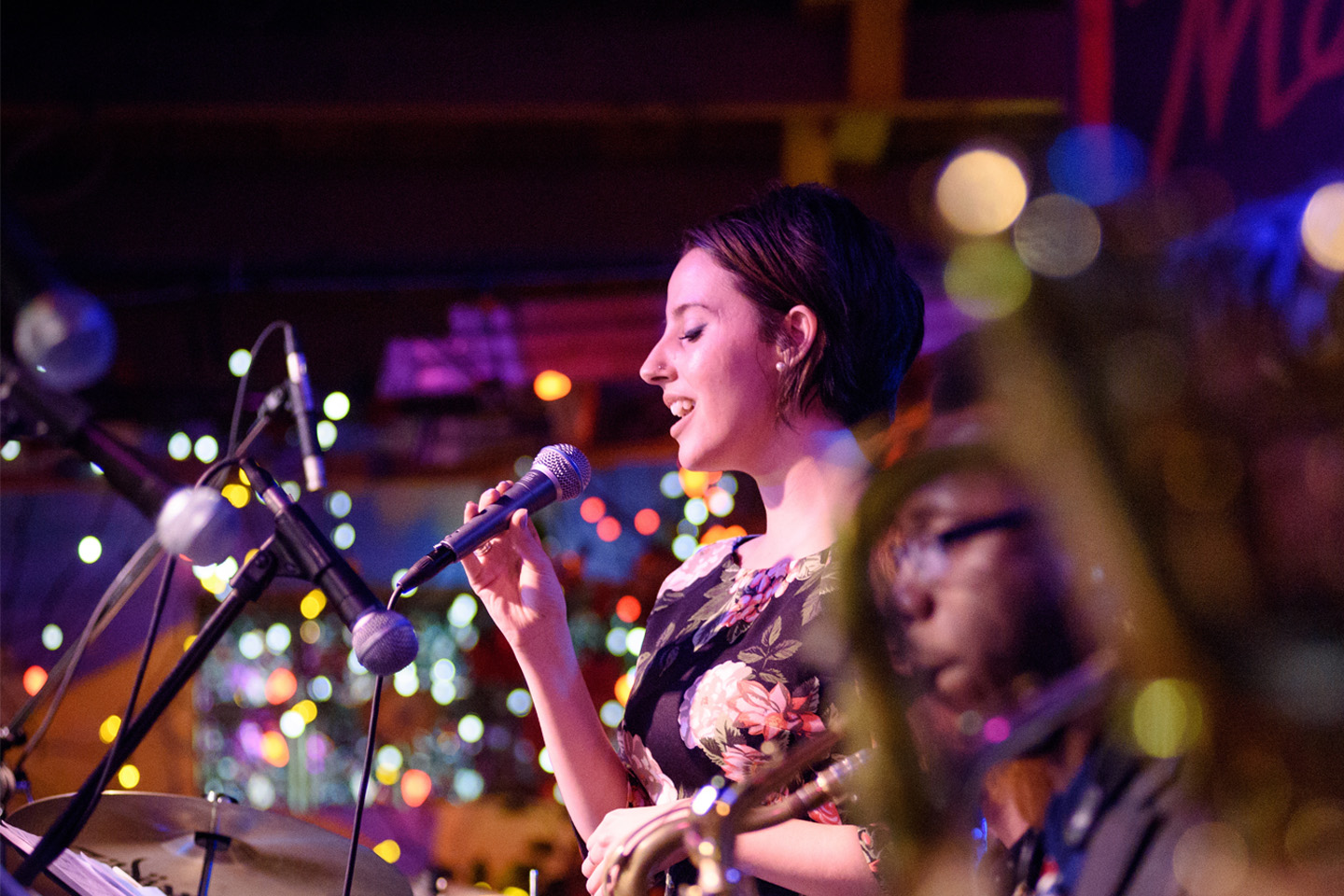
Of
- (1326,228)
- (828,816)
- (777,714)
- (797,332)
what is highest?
(797,332)

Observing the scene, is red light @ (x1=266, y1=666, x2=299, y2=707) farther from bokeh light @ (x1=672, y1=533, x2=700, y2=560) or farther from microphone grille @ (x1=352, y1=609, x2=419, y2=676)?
microphone grille @ (x1=352, y1=609, x2=419, y2=676)

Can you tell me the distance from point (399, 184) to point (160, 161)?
80 cm

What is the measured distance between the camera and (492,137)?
3.48m

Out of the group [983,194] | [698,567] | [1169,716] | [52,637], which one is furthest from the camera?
[52,637]

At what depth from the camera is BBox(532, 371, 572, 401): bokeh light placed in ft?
12.8

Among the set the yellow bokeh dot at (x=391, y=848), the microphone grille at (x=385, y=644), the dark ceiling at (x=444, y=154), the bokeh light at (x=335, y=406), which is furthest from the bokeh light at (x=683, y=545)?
the microphone grille at (x=385, y=644)

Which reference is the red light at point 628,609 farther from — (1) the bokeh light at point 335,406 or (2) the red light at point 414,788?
(1) the bokeh light at point 335,406

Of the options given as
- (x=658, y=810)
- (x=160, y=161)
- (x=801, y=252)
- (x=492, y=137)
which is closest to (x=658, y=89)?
(x=492, y=137)

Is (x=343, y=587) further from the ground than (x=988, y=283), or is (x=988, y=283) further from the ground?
(x=343, y=587)

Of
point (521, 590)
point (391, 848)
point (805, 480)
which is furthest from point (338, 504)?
point (805, 480)

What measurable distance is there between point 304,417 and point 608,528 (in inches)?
148

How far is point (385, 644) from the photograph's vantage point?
3.07 ft

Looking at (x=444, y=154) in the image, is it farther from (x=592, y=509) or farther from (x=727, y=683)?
(x=727, y=683)

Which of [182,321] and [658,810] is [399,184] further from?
[658,810]
